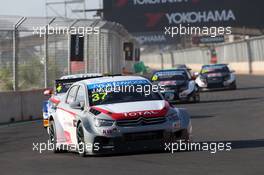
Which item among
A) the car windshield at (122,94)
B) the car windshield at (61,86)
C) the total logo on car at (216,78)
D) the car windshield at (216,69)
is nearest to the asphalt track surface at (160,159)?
the car windshield at (122,94)

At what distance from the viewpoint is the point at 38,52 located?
Answer: 1101 inches

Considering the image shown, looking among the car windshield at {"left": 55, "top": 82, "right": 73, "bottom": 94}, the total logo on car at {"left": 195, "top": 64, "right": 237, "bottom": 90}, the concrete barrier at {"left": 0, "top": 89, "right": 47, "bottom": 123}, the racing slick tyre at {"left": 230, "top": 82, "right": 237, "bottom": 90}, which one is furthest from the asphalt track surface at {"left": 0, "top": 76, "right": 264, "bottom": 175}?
the racing slick tyre at {"left": 230, "top": 82, "right": 237, "bottom": 90}

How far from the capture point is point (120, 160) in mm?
12586

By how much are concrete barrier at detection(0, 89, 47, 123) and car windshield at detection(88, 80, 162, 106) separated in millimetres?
10518

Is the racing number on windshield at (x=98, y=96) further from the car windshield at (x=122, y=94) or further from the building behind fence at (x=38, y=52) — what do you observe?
the building behind fence at (x=38, y=52)

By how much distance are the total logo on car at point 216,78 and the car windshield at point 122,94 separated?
25.8 m

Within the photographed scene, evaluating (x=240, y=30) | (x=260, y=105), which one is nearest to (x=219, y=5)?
(x=240, y=30)

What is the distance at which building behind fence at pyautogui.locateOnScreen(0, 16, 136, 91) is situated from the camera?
25516mm

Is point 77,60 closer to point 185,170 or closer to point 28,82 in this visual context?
point 28,82

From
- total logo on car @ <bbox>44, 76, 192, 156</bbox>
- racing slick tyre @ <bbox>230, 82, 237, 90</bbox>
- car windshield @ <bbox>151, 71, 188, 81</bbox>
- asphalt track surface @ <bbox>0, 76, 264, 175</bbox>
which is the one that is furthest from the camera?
racing slick tyre @ <bbox>230, 82, 237, 90</bbox>

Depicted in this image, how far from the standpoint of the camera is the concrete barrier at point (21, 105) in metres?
24.4

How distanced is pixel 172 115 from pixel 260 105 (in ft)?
44.9

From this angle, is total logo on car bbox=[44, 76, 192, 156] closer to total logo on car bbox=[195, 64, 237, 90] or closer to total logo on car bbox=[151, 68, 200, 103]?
total logo on car bbox=[151, 68, 200, 103]

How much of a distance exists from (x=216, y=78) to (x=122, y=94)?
26155 mm
